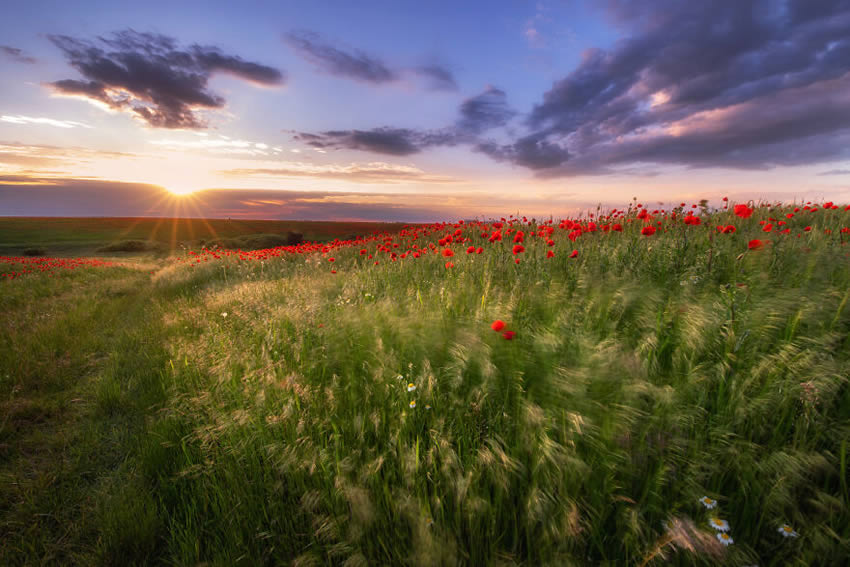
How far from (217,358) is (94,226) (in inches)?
2468

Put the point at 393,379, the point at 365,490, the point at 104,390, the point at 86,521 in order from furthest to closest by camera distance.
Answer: the point at 104,390
the point at 393,379
the point at 86,521
the point at 365,490

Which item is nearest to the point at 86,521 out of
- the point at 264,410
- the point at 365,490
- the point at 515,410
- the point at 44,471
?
the point at 44,471

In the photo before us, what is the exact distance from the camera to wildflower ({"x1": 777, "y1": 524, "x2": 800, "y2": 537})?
4.25 feet

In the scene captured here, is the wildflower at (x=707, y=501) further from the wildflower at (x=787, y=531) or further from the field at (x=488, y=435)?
the wildflower at (x=787, y=531)

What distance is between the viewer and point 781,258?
3.44 meters

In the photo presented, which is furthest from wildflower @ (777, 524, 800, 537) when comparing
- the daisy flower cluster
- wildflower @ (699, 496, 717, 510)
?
wildflower @ (699, 496, 717, 510)

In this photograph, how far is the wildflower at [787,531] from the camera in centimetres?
129

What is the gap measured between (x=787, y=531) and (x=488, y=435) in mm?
1190

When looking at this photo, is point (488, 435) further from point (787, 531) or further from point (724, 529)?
point (787, 531)

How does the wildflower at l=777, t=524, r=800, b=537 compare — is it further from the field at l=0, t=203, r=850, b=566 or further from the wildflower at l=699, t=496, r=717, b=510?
the wildflower at l=699, t=496, r=717, b=510

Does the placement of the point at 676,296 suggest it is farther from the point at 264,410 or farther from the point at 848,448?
the point at 264,410

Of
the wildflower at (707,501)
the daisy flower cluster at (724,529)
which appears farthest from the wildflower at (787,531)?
the wildflower at (707,501)

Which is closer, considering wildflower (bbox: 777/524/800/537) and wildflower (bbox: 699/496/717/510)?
wildflower (bbox: 777/524/800/537)

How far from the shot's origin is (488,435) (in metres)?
1.89
